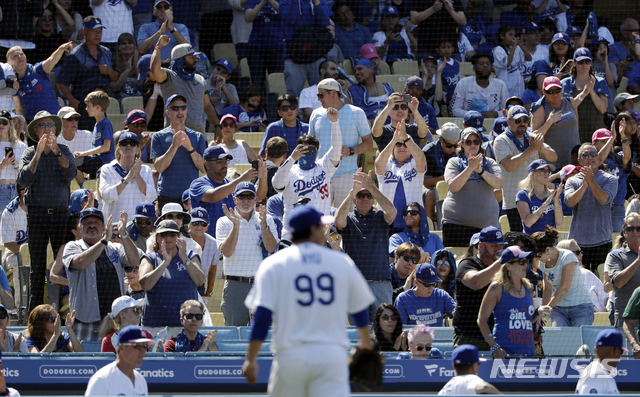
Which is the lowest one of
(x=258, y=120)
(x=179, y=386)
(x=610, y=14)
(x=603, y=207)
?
(x=179, y=386)

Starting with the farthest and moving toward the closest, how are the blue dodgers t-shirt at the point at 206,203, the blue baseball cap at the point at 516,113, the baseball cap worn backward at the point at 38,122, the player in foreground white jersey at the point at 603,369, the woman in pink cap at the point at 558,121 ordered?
the woman in pink cap at the point at 558,121 → the blue baseball cap at the point at 516,113 → the baseball cap worn backward at the point at 38,122 → the blue dodgers t-shirt at the point at 206,203 → the player in foreground white jersey at the point at 603,369

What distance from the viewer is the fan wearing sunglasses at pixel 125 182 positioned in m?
8.39

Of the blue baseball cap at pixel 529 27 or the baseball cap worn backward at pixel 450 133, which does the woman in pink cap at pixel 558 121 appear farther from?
the blue baseball cap at pixel 529 27

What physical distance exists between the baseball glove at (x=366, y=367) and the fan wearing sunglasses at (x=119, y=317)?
3.03m

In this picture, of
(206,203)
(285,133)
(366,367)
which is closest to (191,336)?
(206,203)

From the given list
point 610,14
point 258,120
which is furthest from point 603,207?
point 610,14

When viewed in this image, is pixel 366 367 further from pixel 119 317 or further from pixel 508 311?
pixel 119 317

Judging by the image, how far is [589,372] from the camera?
5.81 meters

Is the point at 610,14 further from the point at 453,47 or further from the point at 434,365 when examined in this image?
the point at 434,365

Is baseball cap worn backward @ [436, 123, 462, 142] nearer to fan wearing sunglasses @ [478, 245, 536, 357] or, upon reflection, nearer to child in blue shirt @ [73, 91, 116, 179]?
fan wearing sunglasses @ [478, 245, 536, 357]

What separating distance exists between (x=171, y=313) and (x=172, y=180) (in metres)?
2.17

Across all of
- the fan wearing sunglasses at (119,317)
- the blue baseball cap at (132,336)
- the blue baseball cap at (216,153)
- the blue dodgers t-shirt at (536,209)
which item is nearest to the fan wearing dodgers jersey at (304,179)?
the blue baseball cap at (216,153)

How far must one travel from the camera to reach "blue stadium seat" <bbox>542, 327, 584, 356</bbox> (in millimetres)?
7129

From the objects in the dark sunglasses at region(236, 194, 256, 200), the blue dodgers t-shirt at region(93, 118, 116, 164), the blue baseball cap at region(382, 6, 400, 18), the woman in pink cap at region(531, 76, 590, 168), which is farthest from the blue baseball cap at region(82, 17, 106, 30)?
the woman in pink cap at region(531, 76, 590, 168)
